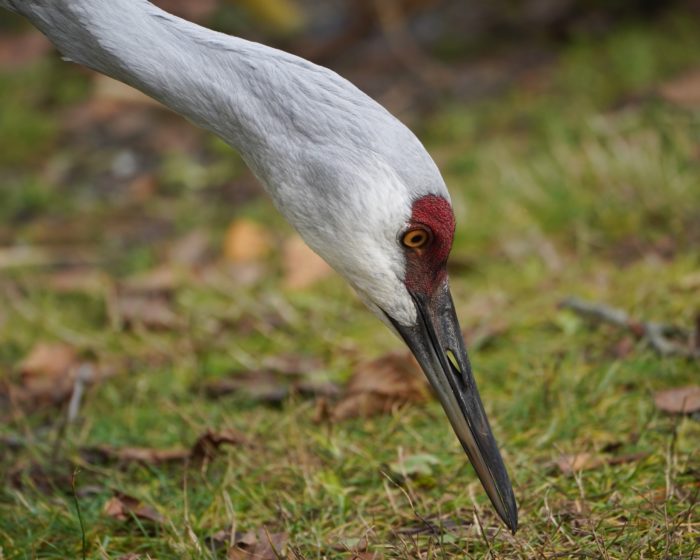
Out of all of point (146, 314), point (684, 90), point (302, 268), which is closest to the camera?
point (146, 314)

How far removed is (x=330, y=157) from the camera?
8.93ft

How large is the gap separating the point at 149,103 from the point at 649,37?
13.0 feet

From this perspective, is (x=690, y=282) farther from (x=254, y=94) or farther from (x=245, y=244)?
(x=245, y=244)

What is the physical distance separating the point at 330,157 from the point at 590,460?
1178 mm

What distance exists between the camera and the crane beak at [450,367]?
279cm

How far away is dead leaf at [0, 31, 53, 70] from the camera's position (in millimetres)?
8711

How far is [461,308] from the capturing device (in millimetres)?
4523

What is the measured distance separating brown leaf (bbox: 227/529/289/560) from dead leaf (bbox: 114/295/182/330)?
2.04 meters

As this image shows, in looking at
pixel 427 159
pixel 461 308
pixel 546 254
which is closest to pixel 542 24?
pixel 546 254

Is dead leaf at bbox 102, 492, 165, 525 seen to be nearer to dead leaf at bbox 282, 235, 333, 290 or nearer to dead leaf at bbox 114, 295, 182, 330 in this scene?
dead leaf at bbox 114, 295, 182, 330

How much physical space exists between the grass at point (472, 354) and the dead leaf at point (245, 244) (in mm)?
190

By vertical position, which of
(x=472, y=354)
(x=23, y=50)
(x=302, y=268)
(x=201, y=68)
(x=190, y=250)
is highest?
(x=201, y=68)

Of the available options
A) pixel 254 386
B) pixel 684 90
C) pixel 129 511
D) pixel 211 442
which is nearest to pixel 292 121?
pixel 211 442

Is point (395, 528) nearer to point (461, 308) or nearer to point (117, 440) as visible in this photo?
point (117, 440)
